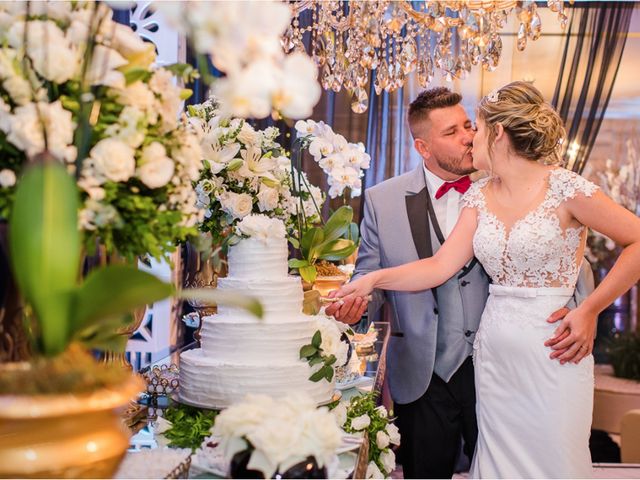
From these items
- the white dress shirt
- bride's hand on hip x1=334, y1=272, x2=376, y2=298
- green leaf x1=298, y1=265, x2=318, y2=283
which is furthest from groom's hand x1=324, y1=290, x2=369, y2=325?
the white dress shirt

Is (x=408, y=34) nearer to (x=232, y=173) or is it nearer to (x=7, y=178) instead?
(x=232, y=173)

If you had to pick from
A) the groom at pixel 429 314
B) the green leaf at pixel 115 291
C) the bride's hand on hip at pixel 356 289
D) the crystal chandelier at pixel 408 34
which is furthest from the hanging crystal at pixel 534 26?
the green leaf at pixel 115 291

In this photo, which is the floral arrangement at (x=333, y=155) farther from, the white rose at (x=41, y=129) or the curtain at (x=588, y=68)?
the curtain at (x=588, y=68)

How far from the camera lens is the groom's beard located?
386 cm

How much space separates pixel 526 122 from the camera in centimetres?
302

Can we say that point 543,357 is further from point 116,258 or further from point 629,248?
point 116,258

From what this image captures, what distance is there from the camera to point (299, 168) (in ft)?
8.38

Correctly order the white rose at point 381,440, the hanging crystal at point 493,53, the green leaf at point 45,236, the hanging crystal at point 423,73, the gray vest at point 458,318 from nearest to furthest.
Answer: the green leaf at point 45,236
the white rose at point 381,440
the gray vest at point 458,318
the hanging crystal at point 493,53
the hanging crystal at point 423,73

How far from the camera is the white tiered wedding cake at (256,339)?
1976 mm

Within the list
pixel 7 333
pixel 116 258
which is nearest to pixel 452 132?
pixel 116 258

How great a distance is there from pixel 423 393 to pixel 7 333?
2555 mm

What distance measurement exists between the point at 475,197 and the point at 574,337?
0.71 m

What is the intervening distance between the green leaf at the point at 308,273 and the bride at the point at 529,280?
11.0 inches

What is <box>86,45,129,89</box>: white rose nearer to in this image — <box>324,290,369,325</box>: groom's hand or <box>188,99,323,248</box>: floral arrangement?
<box>188,99,323,248</box>: floral arrangement
